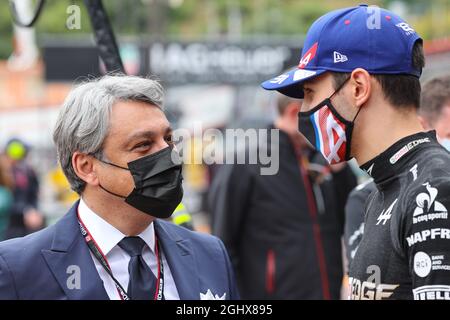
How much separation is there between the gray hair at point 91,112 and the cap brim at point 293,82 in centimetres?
45

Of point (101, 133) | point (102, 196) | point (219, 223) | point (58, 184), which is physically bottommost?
point (58, 184)

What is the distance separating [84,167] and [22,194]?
25.0 ft

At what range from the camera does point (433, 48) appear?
1471 centimetres

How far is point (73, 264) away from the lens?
2.80 metres

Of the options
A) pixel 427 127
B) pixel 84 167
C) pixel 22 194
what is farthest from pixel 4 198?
pixel 84 167

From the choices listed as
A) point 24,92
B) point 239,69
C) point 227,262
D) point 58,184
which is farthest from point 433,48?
point 24,92

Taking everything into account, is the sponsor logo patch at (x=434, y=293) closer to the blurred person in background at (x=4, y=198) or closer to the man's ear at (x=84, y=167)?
the man's ear at (x=84, y=167)

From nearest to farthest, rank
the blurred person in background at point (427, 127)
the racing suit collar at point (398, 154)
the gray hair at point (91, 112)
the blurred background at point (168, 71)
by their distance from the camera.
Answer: the racing suit collar at point (398, 154) → the gray hair at point (91, 112) → the blurred person in background at point (427, 127) → the blurred background at point (168, 71)

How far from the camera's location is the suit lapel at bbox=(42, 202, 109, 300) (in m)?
2.73

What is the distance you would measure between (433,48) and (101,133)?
41.0 feet

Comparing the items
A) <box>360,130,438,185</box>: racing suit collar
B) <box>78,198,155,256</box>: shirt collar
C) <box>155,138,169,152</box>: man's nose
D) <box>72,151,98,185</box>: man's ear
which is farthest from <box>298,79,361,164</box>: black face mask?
<box>72,151,98,185</box>: man's ear

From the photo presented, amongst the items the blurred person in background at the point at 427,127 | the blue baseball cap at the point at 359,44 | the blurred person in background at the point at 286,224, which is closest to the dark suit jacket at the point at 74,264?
the blue baseball cap at the point at 359,44

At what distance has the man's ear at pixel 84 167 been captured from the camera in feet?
10.2

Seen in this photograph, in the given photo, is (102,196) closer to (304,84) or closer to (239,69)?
(304,84)
